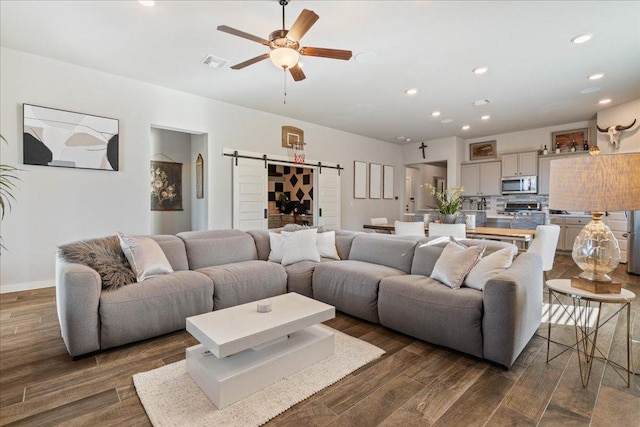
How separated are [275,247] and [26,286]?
124 inches

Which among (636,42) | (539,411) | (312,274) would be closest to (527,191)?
(636,42)

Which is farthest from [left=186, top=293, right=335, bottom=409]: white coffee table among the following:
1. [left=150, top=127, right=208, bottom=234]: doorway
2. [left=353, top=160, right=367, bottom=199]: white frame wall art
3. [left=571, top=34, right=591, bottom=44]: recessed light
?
[left=353, top=160, right=367, bottom=199]: white frame wall art

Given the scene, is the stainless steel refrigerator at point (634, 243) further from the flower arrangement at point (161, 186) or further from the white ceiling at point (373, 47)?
the flower arrangement at point (161, 186)

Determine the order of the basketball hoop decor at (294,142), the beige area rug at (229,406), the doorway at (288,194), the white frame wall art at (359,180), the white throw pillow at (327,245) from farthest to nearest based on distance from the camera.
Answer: the doorway at (288,194)
the white frame wall art at (359,180)
the basketball hoop decor at (294,142)
the white throw pillow at (327,245)
the beige area rug at (229,406)

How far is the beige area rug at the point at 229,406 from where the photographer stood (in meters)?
1.57

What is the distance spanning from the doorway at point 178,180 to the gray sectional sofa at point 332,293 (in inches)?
→ 103

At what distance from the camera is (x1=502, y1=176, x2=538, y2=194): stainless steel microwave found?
272 inches

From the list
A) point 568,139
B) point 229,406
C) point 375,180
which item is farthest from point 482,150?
point 229,406

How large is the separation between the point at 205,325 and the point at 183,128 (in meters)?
3.95

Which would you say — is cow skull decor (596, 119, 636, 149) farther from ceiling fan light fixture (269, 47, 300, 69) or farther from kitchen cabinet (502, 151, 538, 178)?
ceiling fan light fixture (269, 47, 300, 69)

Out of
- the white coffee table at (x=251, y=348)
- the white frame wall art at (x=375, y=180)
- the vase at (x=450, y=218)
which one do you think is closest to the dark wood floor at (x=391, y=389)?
the white coffee table at (x=251, y=348)

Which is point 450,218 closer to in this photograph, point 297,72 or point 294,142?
point 297,72

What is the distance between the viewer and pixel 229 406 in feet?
5.43

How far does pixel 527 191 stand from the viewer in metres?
6.98
